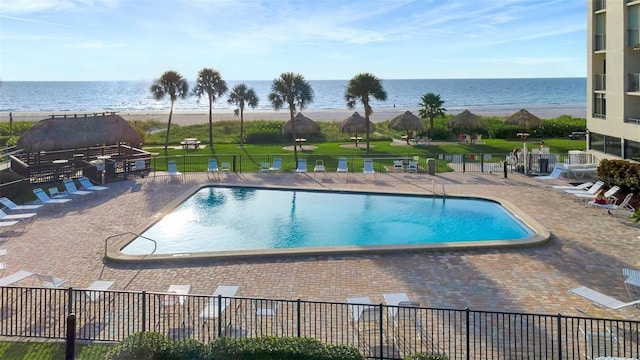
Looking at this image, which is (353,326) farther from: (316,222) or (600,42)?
(600,42)

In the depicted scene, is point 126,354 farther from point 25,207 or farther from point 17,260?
point 25,207

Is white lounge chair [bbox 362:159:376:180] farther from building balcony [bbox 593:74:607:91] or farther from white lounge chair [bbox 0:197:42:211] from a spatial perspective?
white lounge chair [bbox 0:197:42:211]

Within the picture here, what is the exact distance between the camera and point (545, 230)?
14.9m

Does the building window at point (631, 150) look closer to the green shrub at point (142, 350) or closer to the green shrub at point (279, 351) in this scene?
the green shrub at point (279, 351)

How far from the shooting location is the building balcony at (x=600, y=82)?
2661 centimetres

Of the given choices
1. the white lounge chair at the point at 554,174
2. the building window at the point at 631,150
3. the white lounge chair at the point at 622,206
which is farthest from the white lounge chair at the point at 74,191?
the building window at the point at 631,150

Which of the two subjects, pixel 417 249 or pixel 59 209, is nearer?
pixel 417 249

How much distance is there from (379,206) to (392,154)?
12.5 m

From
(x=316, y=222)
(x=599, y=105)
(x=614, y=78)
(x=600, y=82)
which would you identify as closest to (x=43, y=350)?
(x=316, y=222)

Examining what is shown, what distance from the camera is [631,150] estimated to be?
2402 centimetres

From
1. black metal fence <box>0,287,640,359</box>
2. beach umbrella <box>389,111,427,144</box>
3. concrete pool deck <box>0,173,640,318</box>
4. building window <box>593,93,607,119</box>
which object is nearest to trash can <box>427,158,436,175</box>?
concrete pool deck <box>0,173,640,318</box>

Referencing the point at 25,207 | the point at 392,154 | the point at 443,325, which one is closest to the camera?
the point at 443,325

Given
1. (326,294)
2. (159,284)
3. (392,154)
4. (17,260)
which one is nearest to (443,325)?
(326,294)

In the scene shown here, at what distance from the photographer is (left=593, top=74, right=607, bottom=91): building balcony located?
26.6 m
